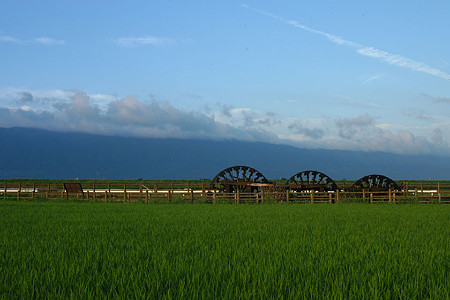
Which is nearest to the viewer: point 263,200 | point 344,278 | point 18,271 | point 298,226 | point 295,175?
point 344,278

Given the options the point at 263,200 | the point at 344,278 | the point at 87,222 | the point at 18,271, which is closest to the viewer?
A: the point at 344,278

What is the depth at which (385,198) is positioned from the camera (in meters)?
34.8

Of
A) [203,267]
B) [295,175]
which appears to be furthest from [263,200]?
[203,267]

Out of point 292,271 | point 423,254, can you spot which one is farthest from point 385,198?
point 292,271

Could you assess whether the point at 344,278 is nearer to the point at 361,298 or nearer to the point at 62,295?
the point at 361,298

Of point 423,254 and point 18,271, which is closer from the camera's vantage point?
point 18,271

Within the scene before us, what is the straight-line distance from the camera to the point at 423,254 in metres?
10.2

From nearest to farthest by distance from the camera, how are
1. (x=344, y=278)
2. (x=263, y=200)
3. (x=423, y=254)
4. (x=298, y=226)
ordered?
(x=344, y=278), (x=423, y=254), (x=298, y=226), (x=263, y=200)

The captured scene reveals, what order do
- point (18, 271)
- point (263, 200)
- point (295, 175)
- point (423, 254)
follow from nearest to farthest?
1. point (18, 271)
2. point (423, 254)
3. point (263, 200)
4. point (295, 175)

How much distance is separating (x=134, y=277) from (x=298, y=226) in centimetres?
988

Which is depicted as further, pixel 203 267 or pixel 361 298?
pixel 203 267

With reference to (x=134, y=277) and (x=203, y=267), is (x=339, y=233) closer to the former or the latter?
(x=203, y=267)

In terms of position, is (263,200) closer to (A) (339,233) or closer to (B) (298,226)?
(B) (298,226)

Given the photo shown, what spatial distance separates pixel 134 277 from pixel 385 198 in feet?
99.9
